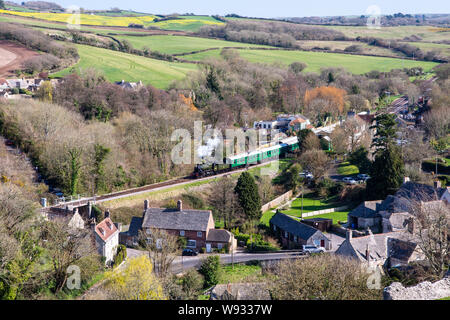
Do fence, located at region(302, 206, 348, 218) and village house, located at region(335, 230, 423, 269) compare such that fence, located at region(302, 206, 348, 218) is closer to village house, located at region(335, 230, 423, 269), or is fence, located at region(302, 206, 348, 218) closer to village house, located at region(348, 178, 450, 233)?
village house, located at region(348, 178, 450, 233)

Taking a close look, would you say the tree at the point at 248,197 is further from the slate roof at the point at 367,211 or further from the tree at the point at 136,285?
the tree at the point at 136,285

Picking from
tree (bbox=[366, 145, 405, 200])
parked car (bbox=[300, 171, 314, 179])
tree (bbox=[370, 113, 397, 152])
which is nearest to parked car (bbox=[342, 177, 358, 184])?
parked car (bbox=[300, 171, 314, 179])

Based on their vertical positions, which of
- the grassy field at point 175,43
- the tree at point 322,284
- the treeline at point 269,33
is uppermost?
the treeline at point 269,33

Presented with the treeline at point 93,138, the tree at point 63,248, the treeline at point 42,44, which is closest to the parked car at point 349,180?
the treeline at point 93,138

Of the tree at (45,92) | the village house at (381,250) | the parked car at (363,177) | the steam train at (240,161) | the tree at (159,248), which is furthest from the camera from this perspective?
the tree at (45,92)

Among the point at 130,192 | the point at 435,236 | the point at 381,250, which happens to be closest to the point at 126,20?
the point at 130,192

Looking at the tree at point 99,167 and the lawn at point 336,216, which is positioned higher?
the tree at point 99,167

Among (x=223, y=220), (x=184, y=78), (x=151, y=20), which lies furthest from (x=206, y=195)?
(x=151, y=20)
